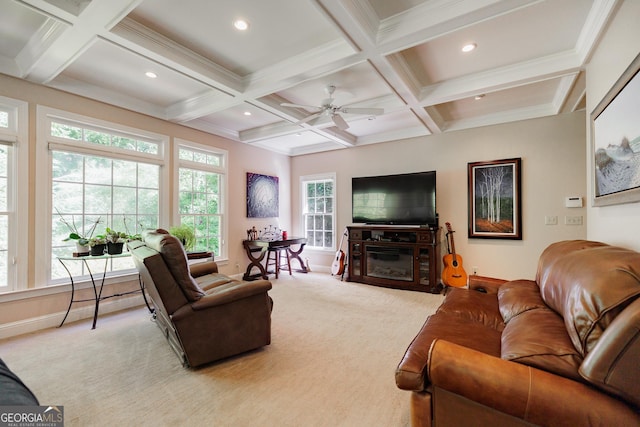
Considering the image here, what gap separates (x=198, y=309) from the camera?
206 centimetres

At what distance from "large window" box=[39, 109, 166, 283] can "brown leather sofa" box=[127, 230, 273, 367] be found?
4.98 feet

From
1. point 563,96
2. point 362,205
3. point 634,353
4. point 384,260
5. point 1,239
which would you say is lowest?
point 384,260

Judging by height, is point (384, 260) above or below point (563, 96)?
below

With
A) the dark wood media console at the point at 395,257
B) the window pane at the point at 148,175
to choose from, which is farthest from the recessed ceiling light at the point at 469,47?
the window pane at the point at 148,175

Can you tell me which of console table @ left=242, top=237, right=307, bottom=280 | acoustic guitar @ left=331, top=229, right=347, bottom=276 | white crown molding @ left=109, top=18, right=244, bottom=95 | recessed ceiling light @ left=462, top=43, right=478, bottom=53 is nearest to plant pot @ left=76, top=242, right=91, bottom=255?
white crown molding @ left=109, top=18, right=244, bottom=95

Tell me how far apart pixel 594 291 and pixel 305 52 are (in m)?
2.69

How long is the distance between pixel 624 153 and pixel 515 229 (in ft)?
8.61

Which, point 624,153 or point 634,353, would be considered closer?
point 634,353

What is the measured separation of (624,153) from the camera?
168 centimetres

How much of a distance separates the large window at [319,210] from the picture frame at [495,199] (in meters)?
2.56

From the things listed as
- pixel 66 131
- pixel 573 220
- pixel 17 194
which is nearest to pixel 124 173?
pixel 66 131

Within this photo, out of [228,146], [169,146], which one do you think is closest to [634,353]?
[169,146]

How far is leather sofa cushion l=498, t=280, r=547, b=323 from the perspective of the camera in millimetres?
1724

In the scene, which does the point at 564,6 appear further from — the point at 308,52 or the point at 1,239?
the point at 1,239
